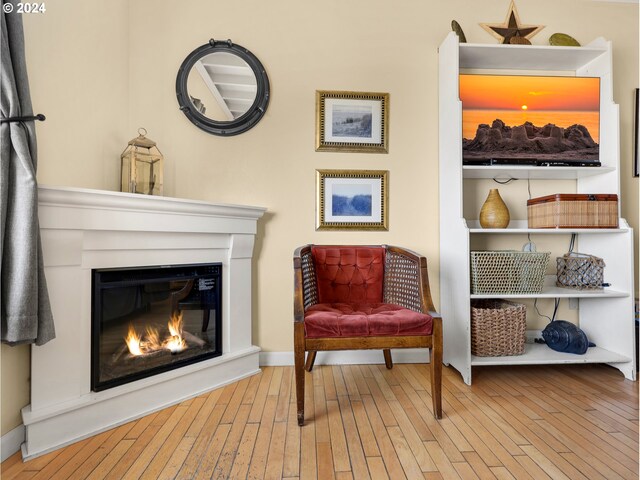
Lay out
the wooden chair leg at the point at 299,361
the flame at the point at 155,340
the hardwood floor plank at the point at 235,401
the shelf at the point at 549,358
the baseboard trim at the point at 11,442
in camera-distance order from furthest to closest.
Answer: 1. the shelf at the point at 549,358
2. the flame at the point at 155,340
3. the hardwood floor plank at the point at 235,401
4. the wooden chair leg at the point at 299,361
5. the baseboard trim at the point at 11,442

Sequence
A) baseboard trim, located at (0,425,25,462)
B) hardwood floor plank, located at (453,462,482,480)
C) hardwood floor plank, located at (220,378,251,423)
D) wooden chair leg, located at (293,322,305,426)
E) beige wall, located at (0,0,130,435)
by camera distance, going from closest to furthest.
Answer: hardwood floor plank, located at (453,462,482,480), baseboard trim, located at (0,425,25,462), beige wall, located at (0,0,130,435), wooden chair leg, located at (293,322,305,426), hardwood floor plank, located at (220,378,251,423)

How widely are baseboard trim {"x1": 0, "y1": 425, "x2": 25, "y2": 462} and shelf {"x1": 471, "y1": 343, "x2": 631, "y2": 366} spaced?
2.24 meters

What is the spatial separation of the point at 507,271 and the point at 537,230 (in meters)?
0.31

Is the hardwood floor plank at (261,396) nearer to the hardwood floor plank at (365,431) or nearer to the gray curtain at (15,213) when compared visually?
the hardwood floor plank at (365,431)

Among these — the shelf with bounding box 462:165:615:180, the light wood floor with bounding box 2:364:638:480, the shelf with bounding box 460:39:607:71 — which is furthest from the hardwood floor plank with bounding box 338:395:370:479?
the shelf with bounding box 460:39:607:71

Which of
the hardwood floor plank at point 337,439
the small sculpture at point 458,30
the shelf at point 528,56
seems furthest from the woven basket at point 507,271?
the small sculpture at point 458,30

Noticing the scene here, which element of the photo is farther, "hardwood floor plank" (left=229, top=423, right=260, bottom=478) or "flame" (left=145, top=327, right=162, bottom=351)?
A: "flame" (left=145, top=327, right=162, bottom=351)

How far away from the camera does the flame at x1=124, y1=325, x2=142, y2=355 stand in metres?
1.81

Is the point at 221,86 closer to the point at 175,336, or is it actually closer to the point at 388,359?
the point at 175,336

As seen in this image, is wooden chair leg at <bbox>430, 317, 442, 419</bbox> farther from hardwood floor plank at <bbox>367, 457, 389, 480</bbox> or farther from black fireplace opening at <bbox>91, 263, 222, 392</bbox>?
black fireplace opening at <bbox>91, 263, 222, 392</bbox>

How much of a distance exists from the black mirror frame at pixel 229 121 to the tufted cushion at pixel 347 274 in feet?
3.35

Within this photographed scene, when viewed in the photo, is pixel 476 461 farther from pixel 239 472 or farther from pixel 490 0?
pixel 490 0

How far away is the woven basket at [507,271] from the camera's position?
7.10ft

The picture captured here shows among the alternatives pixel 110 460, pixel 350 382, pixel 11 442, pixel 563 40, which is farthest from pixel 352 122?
pixel 11 442
